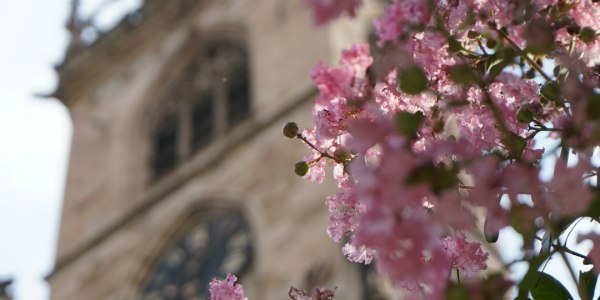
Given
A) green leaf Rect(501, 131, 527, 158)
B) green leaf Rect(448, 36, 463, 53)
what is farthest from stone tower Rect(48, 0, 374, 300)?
green leaf Rect(501, 131, 527, 158)

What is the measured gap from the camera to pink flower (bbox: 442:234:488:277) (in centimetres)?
201

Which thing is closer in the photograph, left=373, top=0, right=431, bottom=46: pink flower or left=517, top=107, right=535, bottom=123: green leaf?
left=373, top=0, right=431, bottom=46: pink flower

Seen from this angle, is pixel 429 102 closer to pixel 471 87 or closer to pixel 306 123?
pixel 471 87

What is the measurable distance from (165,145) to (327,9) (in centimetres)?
1301

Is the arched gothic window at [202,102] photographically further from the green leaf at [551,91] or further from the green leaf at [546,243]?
the green leaf at [546,243]

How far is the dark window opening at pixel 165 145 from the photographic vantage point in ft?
46.3

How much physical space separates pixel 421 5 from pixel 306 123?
389 inches

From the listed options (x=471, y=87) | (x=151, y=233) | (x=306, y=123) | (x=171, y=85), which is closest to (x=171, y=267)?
(x=151, y=233)

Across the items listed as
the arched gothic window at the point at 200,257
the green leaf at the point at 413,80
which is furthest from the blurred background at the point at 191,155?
the green leaf at the point at 413,80

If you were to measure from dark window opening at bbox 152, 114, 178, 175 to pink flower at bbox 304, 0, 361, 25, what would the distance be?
12310mm

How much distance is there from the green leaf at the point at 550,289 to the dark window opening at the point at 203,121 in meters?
11.7

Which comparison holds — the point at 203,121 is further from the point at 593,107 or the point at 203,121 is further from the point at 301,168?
the point at 593,107

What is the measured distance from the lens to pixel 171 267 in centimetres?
1252

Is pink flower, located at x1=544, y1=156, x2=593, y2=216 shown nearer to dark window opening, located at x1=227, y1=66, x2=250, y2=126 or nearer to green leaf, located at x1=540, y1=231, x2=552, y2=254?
green leaf, located at x1=540, y1=231, x2=552, y2=254
